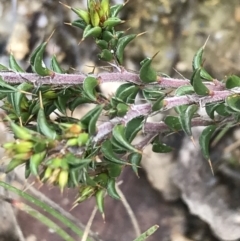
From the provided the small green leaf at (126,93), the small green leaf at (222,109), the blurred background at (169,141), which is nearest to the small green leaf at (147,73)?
the small green leaf at (126,93)

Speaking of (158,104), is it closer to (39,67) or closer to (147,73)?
(147,73)

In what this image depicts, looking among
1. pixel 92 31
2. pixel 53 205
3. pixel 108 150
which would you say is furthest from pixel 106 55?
pixel 53 205

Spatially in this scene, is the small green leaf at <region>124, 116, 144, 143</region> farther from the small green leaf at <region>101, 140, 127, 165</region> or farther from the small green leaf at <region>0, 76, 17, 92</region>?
the small green leaf at <region>0, 76, 17, 92</region>

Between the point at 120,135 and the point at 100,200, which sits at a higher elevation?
the point at 120,135

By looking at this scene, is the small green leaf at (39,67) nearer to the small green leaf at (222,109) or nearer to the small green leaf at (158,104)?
the small green leaf at (158,104)

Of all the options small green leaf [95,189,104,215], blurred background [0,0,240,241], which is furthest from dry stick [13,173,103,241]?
small green leaf [95,189,104,215]
